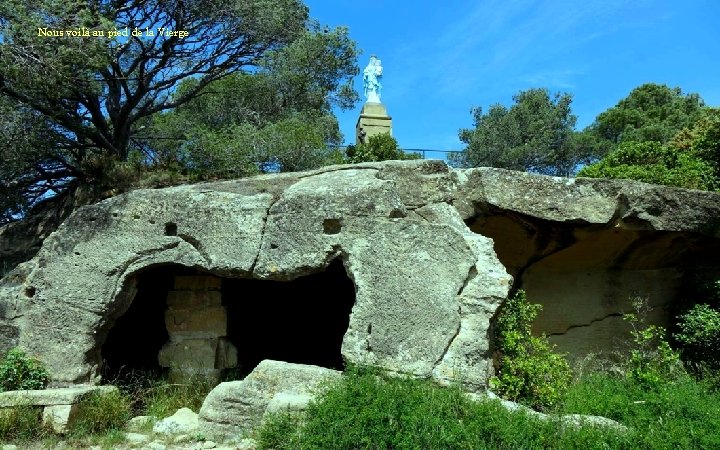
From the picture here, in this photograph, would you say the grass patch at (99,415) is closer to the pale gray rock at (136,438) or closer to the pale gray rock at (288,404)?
the pale gray rock at (136,438)

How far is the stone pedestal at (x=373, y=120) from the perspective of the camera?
18.0 meters

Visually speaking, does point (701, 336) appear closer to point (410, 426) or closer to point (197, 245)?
point (410, 426)

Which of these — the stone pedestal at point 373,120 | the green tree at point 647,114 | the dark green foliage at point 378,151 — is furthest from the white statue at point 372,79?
the green tree at point 647,114

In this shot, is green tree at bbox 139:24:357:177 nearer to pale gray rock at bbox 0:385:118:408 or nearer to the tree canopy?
the tree canopy

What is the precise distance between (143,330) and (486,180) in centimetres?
490

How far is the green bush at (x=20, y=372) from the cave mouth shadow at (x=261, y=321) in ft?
4.41

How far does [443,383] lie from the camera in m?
4.93

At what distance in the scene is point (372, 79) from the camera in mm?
18297

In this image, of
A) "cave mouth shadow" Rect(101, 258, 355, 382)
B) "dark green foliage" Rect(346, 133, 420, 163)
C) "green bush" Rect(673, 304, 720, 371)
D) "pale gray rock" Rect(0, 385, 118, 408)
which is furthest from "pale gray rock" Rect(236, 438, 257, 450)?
"dark green foliage" Rect(346, 133, 420, 163)

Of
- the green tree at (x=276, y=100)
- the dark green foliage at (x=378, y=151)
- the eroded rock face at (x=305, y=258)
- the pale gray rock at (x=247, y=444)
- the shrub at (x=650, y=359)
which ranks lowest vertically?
the pale gray rock at (x=247, y=444)

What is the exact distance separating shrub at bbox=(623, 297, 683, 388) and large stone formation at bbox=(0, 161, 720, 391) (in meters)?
0.44

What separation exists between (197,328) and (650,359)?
526 centimetres

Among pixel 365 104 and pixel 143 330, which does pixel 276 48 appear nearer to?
pixel 365 104

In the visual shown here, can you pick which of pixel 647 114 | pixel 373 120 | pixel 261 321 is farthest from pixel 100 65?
pixel 647 114
